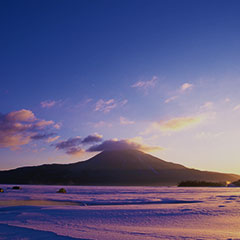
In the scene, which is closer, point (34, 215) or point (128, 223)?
point (128, 223)

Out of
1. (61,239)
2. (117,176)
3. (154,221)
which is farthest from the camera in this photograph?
(117,176)

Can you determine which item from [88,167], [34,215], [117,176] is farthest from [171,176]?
[34,215]

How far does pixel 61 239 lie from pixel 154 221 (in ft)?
8.72

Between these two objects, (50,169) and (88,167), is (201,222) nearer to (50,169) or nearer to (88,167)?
(50,169)

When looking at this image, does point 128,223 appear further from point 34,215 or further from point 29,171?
point 29,171

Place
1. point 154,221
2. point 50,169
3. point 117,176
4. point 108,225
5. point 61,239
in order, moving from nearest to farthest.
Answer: point 61,239, point 108,225, point 154,221, point 117,176, point 50,169

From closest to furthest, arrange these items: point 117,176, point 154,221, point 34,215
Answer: point 154,221
point 34,215
point 117,176

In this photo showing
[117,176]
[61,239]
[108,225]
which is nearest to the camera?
[61,239]

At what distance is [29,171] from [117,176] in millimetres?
24665

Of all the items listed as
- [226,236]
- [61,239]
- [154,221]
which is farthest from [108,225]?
[226,236]

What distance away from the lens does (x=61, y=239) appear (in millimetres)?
5180

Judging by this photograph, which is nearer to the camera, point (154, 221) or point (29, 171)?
point (154, 221)

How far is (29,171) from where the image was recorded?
8975cm

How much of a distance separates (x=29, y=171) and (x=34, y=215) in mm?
85498
